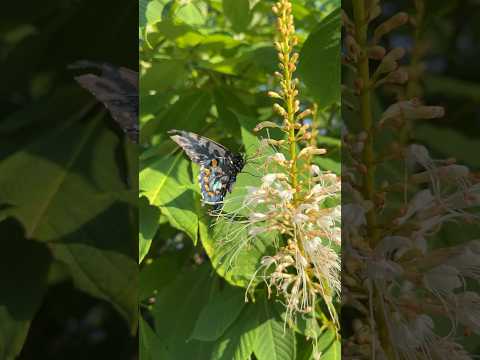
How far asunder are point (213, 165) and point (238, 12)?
163 mm

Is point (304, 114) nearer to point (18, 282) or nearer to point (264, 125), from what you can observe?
point (264, 125)

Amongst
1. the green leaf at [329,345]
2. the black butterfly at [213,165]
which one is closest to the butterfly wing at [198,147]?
the black butterfly at [213,165]

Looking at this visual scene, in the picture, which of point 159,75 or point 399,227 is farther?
point 159,75

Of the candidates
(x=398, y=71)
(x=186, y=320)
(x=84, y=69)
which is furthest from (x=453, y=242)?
(x=84, y=69)

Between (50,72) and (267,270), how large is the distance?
31 centimetres

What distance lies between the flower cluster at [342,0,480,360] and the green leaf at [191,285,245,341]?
114 mm

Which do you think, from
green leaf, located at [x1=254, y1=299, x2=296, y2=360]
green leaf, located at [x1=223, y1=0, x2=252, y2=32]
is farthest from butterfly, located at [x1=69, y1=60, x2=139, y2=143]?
green leaf, located at [x1=254, y1=299, x2=296, y2=360]

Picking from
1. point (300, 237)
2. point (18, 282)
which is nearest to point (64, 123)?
point (18, 282)

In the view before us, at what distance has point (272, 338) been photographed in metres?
0.59

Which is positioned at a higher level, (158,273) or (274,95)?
(274,95)

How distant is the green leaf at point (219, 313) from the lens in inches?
23.5

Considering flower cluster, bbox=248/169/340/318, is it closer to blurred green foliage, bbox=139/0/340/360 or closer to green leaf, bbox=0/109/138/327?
blurred green foliage, bbox=139/0/340/360

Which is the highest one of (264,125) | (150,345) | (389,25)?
(389,25)

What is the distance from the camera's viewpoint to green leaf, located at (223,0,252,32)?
620 millimetres
